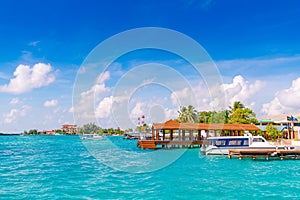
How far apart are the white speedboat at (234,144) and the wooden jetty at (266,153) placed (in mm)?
1651

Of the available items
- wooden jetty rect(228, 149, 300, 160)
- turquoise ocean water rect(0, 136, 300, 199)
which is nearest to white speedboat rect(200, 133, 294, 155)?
wooden jetty rect(228, 149, 300, 160)

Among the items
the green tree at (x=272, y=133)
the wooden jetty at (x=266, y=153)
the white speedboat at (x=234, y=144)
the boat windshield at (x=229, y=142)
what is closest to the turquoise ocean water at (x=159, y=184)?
the wooden jetty at (x=266, y=153)

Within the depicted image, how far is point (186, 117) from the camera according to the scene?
89312 millimetres

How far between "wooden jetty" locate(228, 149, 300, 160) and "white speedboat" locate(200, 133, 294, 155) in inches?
65.0

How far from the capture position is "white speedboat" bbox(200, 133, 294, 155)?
108 feet

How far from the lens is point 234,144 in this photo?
111ft

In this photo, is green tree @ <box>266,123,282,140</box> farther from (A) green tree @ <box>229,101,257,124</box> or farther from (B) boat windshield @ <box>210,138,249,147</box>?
(B) boat windshield @ <box>210,138,249,147</box>

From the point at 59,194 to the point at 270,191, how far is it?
11.3 metres

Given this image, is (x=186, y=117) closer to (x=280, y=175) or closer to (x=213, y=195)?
(x=280, y=175)

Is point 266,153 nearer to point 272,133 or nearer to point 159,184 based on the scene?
point 159,184

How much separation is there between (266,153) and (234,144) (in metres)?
4.17

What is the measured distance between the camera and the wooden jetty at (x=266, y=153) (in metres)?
30.4

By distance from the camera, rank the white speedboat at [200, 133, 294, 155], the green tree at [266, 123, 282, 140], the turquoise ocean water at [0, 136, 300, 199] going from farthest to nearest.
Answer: the green tree at [266, 123, 282, 140], the white speedboat at [200, 133, 294, 155], the turquoise ocean water at [0, 136, 300, 199]

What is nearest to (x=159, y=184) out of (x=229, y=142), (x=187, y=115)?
(x=229, y=142)
